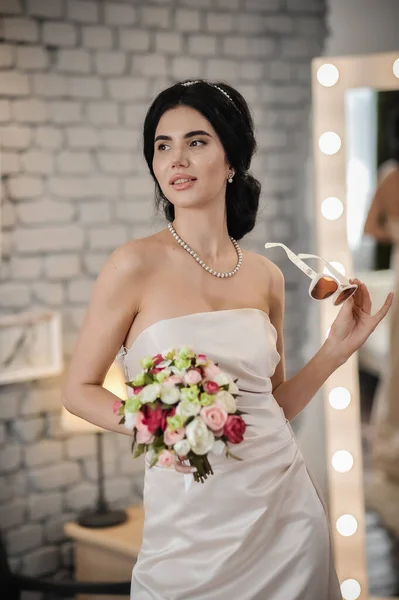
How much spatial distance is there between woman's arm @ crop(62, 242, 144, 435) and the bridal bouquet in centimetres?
26

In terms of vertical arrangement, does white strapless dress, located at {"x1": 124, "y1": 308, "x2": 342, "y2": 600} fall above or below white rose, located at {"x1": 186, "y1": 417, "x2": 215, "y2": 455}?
below

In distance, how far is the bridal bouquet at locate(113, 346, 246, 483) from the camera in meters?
1.35

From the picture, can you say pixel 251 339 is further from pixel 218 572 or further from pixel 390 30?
pixel 390 30

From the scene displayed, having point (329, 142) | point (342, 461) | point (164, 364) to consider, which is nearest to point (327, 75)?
point (329, 142)

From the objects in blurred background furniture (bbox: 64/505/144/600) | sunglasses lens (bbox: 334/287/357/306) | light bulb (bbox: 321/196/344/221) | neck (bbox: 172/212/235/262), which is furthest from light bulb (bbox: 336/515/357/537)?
neck (bbox: 172/212/235/262)

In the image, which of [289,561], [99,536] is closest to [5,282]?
[99,536]

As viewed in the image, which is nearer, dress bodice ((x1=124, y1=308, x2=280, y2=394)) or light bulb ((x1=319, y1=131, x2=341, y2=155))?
dress bodice ((x1=124, y1=308, x2=280, y2=394))

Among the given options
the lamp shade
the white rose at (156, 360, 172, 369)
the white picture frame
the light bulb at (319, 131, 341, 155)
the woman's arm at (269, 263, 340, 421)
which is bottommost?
the lamp shade

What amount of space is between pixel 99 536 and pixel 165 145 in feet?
6.38

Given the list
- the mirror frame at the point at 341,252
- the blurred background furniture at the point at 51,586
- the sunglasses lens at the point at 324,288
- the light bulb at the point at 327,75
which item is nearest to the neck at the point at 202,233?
the sunglasses lens at the point at 324,288

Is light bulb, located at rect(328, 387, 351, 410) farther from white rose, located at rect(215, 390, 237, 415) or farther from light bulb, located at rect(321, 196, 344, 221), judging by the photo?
white rose, located at rect(215, 390, 237, 415)

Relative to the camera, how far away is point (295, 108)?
360 centimetres

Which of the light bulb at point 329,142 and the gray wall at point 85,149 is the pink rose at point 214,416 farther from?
the gray wall at point 85,149

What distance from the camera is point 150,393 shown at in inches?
54.1
